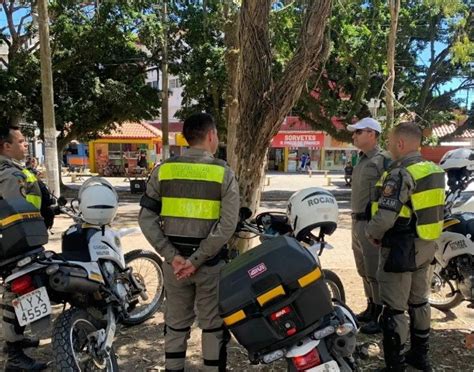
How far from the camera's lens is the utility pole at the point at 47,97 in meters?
9.25

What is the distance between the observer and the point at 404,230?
3295 millimetres

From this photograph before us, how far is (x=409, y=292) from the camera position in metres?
3.40

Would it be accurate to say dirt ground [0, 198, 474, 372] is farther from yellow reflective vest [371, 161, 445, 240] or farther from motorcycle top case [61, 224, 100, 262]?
yellow reflective vest [371, 161, 445, 240]

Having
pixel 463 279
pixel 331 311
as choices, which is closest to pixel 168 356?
pixel 331 311

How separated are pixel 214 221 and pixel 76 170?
104 ft

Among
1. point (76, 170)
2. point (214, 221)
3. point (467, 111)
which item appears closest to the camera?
point (214, 221)

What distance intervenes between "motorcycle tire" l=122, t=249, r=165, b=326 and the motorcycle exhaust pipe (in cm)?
129

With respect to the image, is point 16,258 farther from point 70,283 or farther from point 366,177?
point 366,177

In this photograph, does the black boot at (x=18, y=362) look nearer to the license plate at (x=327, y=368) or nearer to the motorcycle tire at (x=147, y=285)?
the motorcycle tire at (x=147, y=285)

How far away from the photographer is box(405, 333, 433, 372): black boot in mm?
3510

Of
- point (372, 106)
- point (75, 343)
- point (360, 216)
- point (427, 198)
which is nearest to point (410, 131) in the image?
point (427, 198)

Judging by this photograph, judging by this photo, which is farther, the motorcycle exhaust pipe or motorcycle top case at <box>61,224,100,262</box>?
motorcycle top case at <box>61,224,100,262</box>

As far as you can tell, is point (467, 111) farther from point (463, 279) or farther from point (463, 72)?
point (463, 279)

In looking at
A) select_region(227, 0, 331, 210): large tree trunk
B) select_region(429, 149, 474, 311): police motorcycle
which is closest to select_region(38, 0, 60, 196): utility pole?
select_region(227, 0, 331, 210): large tree trunk
